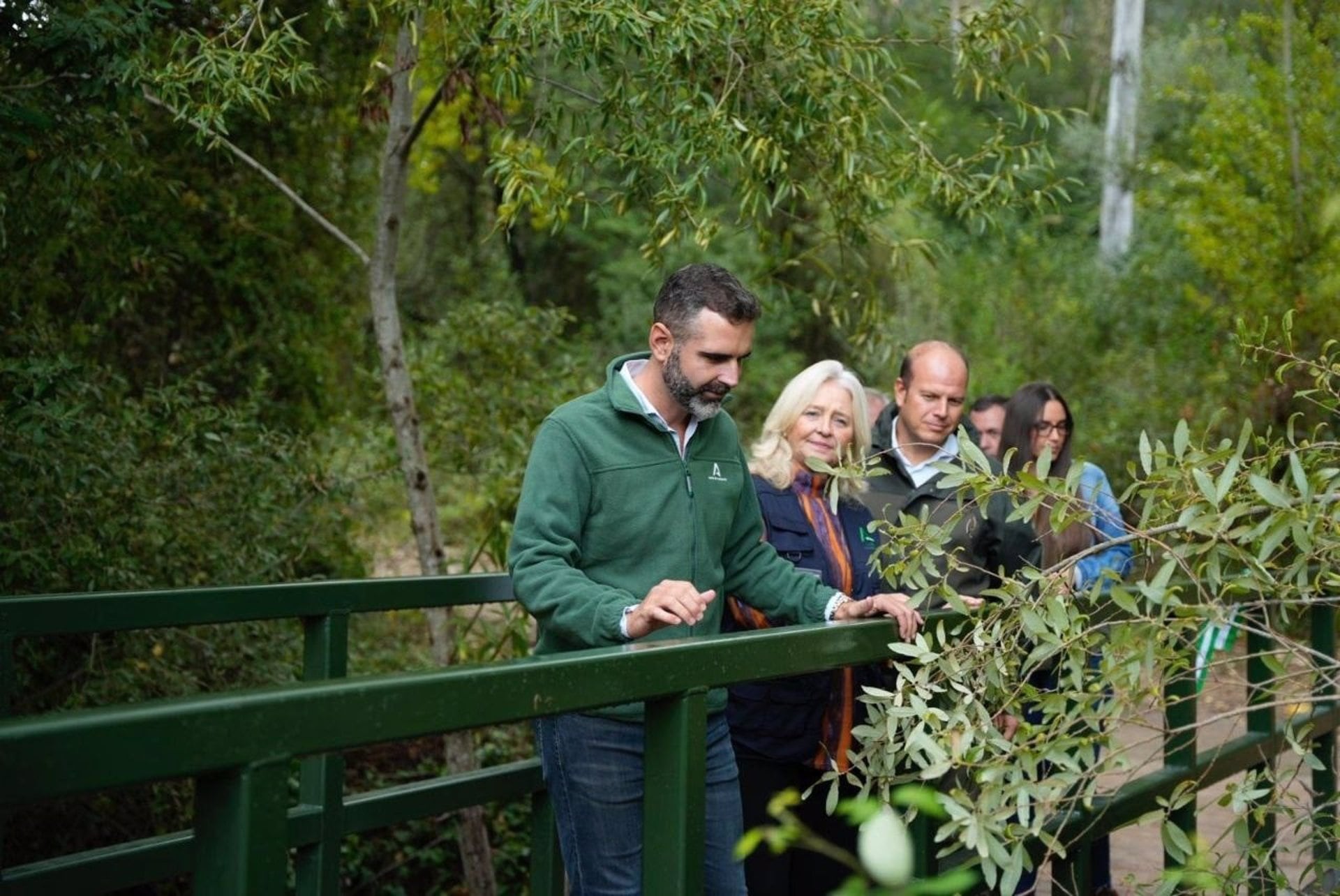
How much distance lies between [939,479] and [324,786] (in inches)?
82.1

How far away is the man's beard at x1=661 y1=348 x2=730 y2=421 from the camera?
3.66 m

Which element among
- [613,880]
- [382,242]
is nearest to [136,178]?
[382,242]

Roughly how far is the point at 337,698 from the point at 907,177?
495 cm

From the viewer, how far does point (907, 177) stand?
258 inches

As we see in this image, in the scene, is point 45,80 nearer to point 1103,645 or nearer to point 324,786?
point 324,786

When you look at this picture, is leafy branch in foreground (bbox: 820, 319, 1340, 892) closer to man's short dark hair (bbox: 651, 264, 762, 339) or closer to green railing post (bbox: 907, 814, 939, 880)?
green railing post (bbox: 907, 814, 939, 880)

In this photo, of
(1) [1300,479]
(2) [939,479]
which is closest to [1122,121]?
(2) [939,479]

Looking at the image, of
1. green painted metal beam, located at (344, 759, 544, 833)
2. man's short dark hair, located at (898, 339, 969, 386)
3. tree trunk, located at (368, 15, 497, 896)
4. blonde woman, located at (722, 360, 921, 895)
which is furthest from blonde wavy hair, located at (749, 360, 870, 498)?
tree trunk, located at (368, 15, 497, 896)

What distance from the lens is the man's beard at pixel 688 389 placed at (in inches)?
144

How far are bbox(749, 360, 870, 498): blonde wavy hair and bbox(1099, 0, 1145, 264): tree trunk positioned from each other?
71.6 ft

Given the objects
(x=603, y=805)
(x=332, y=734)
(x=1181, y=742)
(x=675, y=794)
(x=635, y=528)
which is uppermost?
(x=635, y=528)

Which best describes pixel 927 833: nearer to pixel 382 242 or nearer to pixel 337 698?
pixel 337 698

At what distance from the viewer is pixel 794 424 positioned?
15.7 feet

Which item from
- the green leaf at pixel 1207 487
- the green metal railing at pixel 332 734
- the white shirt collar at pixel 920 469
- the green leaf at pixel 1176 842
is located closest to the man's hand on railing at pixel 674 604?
the green metal railing at pixel 332 734
